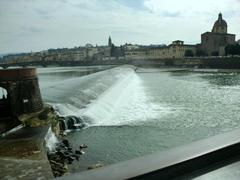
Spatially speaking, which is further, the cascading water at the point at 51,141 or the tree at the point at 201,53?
the tree at the point at 201,53

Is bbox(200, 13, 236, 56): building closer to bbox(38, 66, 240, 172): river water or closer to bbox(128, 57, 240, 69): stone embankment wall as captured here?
bbox(128, 57, 240, 69): stone embankment wall

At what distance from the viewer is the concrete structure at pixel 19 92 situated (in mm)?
10133

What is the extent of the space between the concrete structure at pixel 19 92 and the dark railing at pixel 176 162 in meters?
9.04

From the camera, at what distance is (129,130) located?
35.7 ft

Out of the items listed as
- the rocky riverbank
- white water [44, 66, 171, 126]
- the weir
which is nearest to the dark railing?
the weir

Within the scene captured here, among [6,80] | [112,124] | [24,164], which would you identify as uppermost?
[6,80]

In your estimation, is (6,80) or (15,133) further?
(6,80)

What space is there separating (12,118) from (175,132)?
16.1ft

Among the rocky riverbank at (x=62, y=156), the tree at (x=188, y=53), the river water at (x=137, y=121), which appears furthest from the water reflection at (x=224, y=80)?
the tree at (x=188, y=53)

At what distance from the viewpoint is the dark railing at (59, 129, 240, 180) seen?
1.38m

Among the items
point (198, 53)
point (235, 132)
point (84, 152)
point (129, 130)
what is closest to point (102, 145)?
point (84, 152)

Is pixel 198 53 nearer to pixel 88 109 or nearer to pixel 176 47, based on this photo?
pixel 176 47

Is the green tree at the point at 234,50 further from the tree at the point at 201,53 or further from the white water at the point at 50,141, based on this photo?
the white water at the point at 50,141

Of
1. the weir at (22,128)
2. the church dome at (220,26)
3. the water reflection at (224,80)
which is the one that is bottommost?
the water reflection at (224,80)
